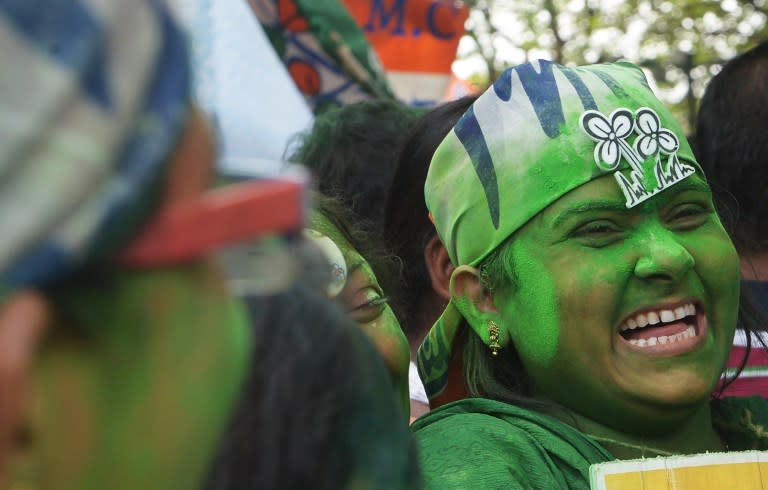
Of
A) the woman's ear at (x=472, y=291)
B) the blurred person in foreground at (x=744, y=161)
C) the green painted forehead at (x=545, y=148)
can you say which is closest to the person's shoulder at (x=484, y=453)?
the woman's ear at (x=472, y=291)

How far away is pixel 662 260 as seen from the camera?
7.61ft

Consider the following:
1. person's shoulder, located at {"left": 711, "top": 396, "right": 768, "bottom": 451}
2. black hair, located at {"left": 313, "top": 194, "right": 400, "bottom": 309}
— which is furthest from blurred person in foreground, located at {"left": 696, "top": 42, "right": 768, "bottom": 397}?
black hair, located at {"left": 313, "top": 194, "right": 400, "bottom": 309}

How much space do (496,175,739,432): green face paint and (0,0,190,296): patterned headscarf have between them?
172 cm

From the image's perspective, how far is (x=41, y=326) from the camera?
66cm

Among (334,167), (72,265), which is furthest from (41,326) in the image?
(334,167)

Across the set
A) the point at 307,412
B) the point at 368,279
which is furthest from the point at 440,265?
the point at 307,412

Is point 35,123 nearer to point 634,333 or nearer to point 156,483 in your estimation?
point 156,483

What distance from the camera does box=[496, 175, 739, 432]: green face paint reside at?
233 centimetres

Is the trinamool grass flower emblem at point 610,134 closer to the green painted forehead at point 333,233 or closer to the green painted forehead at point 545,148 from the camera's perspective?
the green painted forehead at point 545,148

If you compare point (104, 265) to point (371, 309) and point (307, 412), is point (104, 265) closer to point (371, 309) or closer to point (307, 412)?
point (307, 412)

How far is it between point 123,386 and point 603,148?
5.87ft

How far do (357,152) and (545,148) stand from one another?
4.35 feet

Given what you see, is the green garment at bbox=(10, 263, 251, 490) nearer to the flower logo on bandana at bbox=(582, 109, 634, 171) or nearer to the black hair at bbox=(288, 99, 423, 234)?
the flower logo on bandana at bbox=(582, 109, 634, 171)

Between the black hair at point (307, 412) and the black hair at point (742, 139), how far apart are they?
2.83m
